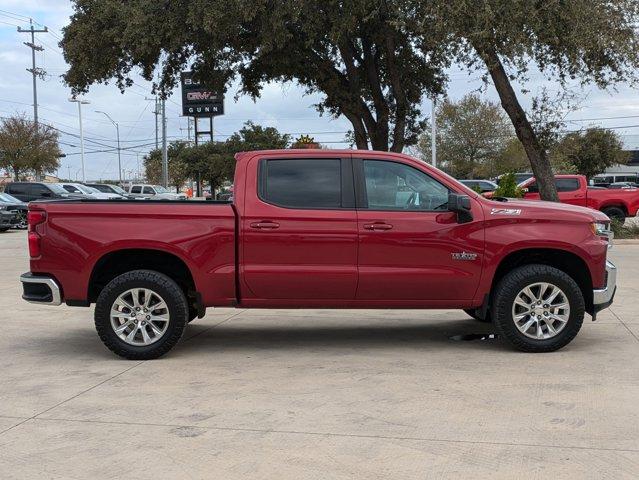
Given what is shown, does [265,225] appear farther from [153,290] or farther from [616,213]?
[616,213]

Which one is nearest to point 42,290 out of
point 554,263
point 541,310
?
point 541,310

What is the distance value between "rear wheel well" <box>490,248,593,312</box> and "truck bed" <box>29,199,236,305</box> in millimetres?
2648

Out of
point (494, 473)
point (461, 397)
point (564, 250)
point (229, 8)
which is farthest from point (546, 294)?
point (229, 8)

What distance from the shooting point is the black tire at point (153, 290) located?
21.2 ft

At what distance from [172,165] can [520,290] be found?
80.8 m

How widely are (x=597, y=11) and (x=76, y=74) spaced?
15.6m

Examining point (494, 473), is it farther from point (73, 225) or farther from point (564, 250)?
point (73, 225)

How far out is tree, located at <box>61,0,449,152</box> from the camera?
735 inches

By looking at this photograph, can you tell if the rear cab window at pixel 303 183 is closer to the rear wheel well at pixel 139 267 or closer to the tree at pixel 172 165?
the rear wheel well at pixel 139 267

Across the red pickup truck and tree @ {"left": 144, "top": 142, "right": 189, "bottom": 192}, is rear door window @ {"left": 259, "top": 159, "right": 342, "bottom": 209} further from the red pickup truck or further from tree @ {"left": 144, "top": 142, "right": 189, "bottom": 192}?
tree @ {"left": 144, "top": 142, "right": 189, "bottom": 192}

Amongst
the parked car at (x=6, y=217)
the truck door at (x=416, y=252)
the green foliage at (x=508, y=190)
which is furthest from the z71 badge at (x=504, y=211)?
the parked car at (x=6, y=217)

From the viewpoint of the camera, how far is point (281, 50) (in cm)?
2155

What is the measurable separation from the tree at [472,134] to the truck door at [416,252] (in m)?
60.6

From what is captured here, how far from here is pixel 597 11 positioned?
16141mm
